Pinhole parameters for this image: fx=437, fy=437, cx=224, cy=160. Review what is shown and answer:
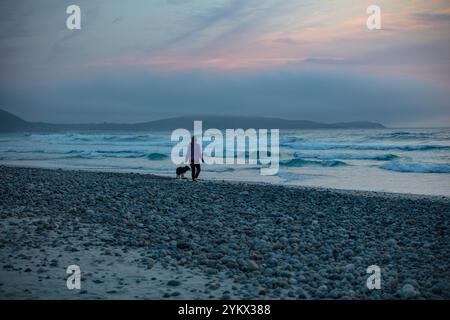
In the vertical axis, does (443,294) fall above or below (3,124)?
below

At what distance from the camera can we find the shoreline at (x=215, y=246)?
17.9 ft

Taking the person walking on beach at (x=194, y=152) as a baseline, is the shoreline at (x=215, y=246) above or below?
below

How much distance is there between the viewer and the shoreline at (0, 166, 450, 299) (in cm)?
545

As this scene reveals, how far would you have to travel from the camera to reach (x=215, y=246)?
710 centimetres

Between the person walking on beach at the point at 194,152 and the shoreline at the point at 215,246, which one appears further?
the person walking on beach at the point at 194,152

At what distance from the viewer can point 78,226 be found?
805 centimetres

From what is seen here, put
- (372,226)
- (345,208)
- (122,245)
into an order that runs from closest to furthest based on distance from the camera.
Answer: (122,245) < (372,226) < (345,208)

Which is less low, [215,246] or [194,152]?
[194,152]

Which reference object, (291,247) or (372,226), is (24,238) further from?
(372,226)

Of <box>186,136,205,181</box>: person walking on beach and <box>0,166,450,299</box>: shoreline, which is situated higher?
<box>186,136,205,181</box>: person walking on beach

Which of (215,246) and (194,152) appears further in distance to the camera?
(194,152)

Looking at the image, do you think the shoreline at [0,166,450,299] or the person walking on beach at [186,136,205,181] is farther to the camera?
the person walking on beach at [186,136,205,181]

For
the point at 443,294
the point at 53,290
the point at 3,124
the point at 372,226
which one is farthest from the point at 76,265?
the point at 3,124

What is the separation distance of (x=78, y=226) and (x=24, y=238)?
1.04 m
